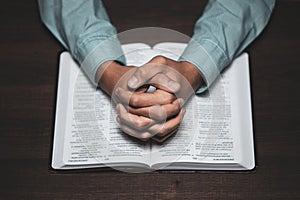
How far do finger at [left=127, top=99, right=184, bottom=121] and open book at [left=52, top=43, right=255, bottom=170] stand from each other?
66mm

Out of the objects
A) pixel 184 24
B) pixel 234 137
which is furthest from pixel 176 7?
pixel 234 137

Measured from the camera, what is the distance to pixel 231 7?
3.08 feet

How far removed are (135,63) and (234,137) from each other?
0.74 ft

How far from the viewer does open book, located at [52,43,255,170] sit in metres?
0.86

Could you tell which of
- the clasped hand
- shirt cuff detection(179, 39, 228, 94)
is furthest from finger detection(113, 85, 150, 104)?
shirt cuff detection(179, 39, 228, 94)

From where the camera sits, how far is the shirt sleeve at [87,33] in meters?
0.90

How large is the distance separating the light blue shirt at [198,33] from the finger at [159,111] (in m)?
0.10

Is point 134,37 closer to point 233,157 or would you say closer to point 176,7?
point 176,7

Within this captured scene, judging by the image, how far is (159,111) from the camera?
2.65 ft

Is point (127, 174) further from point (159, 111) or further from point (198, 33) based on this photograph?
point (198, 33)

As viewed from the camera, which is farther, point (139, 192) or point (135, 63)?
point (135, 63)

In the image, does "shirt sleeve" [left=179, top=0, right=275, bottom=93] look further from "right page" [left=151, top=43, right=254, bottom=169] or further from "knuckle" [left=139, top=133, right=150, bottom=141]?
"knuckle" [left=139, top=133, right=150, bottom=141]

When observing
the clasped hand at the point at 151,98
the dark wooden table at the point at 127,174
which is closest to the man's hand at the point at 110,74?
the clasped hand at the point at 151,98

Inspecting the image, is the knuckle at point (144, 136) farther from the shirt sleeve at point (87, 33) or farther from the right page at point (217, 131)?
the shirt sleeve at point (87, 33)
